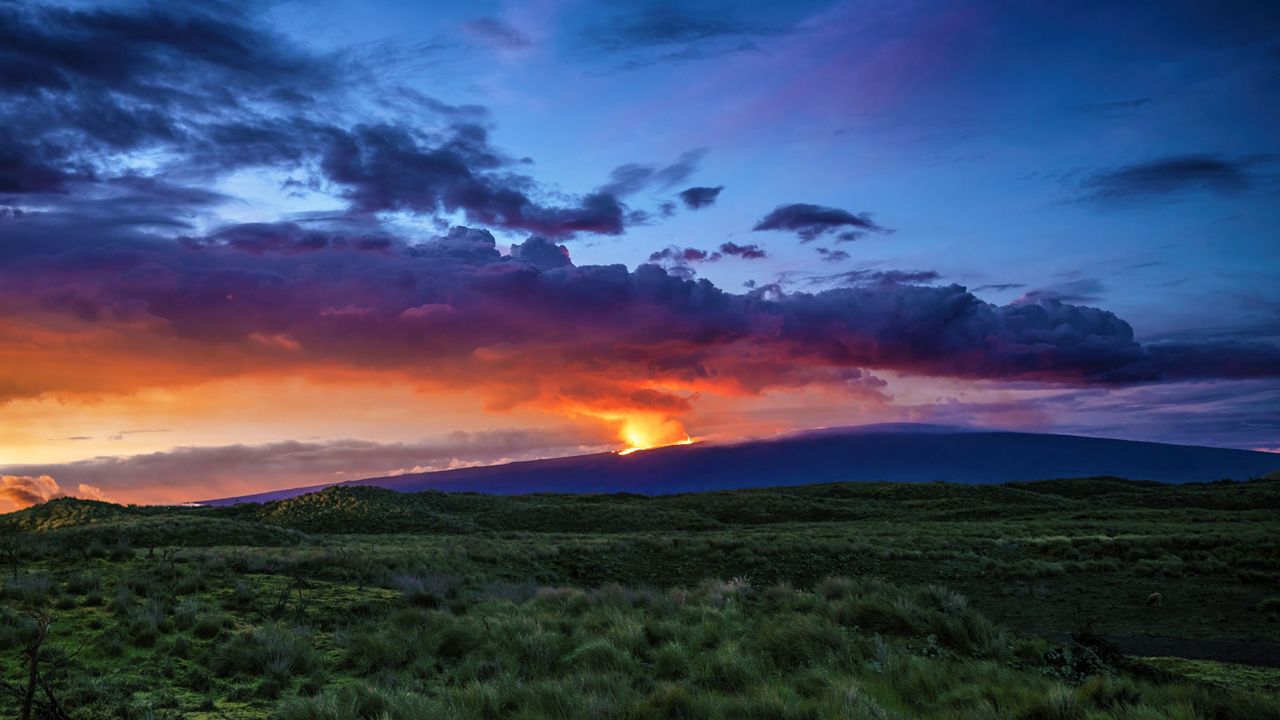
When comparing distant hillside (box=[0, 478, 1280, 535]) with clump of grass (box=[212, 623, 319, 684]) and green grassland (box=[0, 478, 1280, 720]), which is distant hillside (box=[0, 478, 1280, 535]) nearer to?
green grassland (box=[0, 478, 1280, 720])

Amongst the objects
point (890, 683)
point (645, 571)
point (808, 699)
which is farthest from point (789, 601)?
point (645, 571)

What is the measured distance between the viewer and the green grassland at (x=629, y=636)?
7.93 meters

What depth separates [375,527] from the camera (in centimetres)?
4900

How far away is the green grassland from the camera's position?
7926 millimetres

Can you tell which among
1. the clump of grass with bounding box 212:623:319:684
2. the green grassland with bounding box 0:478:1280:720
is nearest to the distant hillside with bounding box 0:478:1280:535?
the green grassland with bounding box 0:478:1280:720

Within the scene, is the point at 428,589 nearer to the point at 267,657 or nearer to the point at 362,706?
the point at 267,657

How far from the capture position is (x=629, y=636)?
1102cm

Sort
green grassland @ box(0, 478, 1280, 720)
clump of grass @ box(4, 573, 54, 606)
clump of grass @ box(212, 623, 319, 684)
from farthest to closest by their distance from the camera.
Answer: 1. clump of grass @ box(4, 573, 54, 606)
2. clump of grass @ box(212, 623, 319, 684)
3. green grassland @ box(0, 478, 1280, 720)

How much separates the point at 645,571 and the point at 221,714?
64.2 feet

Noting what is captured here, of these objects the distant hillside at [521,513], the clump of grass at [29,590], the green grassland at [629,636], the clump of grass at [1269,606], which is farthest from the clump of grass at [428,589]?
the clump of grass at [1269,606]

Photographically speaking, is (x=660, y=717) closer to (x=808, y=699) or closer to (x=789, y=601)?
(x=808, y=699)

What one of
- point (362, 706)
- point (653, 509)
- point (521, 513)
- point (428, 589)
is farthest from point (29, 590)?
point (653, 509)

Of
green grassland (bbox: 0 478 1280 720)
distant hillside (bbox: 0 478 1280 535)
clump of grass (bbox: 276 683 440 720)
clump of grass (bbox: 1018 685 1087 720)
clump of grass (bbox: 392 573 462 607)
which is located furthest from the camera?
distant hillside (bbox: 0 478 1280 535)

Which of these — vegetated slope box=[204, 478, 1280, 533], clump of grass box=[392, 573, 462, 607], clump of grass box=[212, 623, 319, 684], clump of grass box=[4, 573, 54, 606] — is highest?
clump of grass box=[4, 573, 54, 606]
